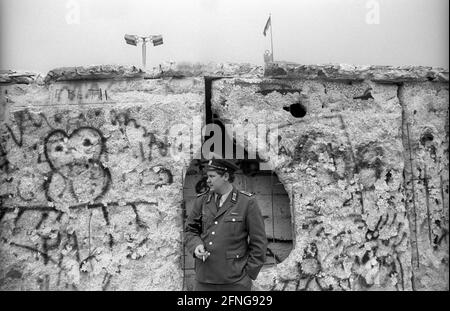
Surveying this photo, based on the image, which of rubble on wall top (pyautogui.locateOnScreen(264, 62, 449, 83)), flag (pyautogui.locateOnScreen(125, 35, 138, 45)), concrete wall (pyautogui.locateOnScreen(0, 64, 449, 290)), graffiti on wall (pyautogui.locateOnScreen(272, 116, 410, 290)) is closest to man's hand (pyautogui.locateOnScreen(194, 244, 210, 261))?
concrete wall (pyautogui.locateOnScreen(0, 64, 449, 290))

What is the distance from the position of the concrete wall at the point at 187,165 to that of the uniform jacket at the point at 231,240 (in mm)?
918

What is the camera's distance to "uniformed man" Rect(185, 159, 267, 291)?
2.71 meters

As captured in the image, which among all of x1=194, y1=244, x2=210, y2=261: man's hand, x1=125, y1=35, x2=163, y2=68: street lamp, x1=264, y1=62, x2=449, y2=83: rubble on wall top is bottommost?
x1=194, y1=244, x2=210, y2=261: man's hand

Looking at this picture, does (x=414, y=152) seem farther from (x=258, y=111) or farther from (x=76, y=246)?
(x=76, y=246)

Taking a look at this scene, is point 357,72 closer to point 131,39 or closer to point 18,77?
point 131,39

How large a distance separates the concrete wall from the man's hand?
1.01 metres

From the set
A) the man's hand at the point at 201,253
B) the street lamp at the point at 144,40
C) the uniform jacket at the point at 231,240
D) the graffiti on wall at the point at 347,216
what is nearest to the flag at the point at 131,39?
the street lamp at the point at 144,40

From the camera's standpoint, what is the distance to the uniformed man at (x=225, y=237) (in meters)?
2.71

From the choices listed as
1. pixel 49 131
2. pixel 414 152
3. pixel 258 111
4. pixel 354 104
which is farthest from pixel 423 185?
pixel 49 131

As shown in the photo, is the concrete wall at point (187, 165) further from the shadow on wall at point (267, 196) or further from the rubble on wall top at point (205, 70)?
the shadow on wall at point (267, 196)

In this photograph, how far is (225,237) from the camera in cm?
277

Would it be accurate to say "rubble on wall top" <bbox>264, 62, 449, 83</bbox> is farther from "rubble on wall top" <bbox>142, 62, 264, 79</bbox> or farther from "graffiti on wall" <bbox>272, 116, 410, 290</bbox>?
"graffiti on wall" <bbox>272, 116, 410, 290</bbox>
